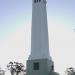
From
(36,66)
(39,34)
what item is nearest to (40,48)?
(39,34)

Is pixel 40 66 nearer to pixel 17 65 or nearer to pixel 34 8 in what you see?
pixel 34 8

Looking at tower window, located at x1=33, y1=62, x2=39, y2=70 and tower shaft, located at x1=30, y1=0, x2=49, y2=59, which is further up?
tower shaft, located at x1=30, y1=0, x2=49, y2=59

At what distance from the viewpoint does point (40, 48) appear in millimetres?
36188

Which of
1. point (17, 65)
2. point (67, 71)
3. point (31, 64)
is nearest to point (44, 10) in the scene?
point (31, 64)

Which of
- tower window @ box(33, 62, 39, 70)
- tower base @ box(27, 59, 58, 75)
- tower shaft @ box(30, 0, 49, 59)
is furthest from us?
tower shaft @ box(30, 0, 49, 59)

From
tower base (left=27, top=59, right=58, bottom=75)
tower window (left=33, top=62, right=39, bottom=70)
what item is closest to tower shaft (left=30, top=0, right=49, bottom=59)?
tower base (left=27, top=59, right=58, bottom=75)

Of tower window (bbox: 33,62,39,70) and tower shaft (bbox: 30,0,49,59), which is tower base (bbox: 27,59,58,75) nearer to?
tower window (bbox: 33,62,39,70)

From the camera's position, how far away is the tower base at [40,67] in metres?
35.4

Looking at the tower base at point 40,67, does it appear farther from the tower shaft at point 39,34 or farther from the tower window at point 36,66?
the tower shaft at point 39,34

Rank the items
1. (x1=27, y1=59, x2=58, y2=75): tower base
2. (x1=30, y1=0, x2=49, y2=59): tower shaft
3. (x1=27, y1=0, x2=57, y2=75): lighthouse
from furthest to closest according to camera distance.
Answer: (x1=30, y1=0, x2=49, y2=59): tower shaft < (x1=27, y1=0, x2=57, y2=75): lighthouse < (x1=27, y1=59, x2=58, y2=75): tower base

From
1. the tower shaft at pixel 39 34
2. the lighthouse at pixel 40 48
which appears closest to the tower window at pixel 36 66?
the lighthouse at pixel 40 48

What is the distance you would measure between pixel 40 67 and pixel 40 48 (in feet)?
9.94

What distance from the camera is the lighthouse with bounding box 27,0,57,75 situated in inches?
1405

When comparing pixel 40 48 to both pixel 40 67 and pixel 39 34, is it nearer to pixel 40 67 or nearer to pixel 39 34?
pixel 39 34
